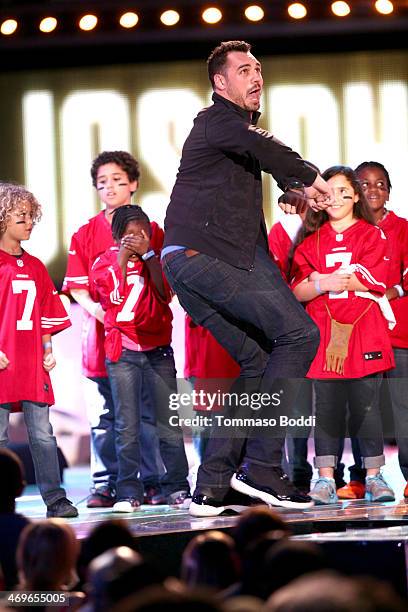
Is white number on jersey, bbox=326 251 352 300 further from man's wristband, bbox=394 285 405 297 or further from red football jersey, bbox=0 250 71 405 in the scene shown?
red football jersey, bbox=0 250 71 405

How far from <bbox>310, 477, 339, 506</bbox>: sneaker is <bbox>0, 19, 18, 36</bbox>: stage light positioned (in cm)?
357

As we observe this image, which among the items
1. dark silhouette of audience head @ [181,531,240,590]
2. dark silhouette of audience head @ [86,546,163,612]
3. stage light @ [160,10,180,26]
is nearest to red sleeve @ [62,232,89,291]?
stage light @ [160,10,180,26]

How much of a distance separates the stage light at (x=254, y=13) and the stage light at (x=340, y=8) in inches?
16.8

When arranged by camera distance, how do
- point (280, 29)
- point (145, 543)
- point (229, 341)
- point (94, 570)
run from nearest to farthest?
point (94, 570) → point (145, 543) → point (229, 341) → point (280, 29)

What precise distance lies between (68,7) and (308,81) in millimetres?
1493

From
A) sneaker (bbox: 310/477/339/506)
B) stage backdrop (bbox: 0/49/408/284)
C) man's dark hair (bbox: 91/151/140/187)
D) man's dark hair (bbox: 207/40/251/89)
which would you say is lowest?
sneaker (bbox: 310/477/339/506)

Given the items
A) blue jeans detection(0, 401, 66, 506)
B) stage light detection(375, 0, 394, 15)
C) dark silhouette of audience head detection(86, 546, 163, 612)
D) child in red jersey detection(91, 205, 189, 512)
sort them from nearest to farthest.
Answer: dark silhouette of audience head detection(86, 546, 163, 612) < blue jeans detection(0, 401, 66, 506) < child in red jersey detection(91, 205, 189, 512) < stage light detection(375, 0, 394, 15)

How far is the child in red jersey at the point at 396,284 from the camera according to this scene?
5480 mm

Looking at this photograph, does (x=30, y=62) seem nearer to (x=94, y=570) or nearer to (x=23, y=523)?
(x=23, y=523)

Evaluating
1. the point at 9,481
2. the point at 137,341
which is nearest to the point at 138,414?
the point at 137,341

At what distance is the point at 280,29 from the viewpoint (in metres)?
7.15

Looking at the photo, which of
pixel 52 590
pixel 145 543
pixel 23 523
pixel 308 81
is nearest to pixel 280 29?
pixel 308 81

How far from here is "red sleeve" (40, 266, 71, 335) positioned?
17.0 ft

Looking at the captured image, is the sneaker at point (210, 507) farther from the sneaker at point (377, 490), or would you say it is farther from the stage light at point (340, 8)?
the stage light at point (340, 8)
